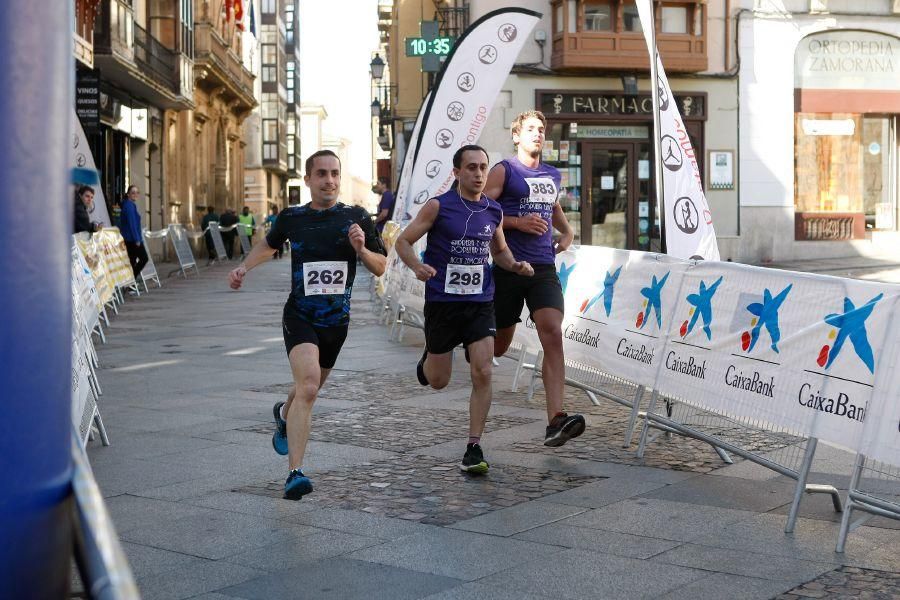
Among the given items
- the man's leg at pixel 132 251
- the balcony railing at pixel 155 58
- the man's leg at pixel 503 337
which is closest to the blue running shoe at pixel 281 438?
the man's leg at pixel 503 337

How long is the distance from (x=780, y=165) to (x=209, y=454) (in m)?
25.0

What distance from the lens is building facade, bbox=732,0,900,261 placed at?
2958 cm

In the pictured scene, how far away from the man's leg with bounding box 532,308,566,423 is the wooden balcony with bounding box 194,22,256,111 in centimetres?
3662

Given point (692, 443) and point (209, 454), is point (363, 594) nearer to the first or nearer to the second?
point (209, 454)

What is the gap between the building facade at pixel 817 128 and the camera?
29578 millimetres

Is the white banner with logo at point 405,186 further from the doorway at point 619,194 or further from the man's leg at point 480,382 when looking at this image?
the doorway at point 619,194

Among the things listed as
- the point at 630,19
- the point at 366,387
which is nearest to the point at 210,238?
the point at 630,19

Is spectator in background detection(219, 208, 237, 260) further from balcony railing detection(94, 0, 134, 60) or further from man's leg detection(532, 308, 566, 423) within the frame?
man's leg detection(532, 308, 566, 423)

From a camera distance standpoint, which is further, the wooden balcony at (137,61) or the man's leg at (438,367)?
the wooden balcony at (137,61)

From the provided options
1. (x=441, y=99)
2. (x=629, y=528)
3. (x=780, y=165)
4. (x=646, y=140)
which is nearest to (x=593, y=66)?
(x=646, y=140)

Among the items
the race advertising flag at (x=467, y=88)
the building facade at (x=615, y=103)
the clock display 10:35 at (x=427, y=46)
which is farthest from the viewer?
the building facade at (x=615, y=103)

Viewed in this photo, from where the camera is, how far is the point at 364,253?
5883mm

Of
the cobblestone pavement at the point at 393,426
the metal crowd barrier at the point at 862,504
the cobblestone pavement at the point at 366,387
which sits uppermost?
the metal crowd barrier at the point at 862,504

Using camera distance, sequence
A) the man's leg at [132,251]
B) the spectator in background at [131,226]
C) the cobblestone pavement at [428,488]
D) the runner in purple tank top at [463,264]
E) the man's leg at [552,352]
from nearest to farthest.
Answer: the cobblestone pavement at [428,488] < the runner in purple tank top at [463,264] < the man's leg at [552,352] < the spectator in background at [131,226] < the man's leg at [132,251]
